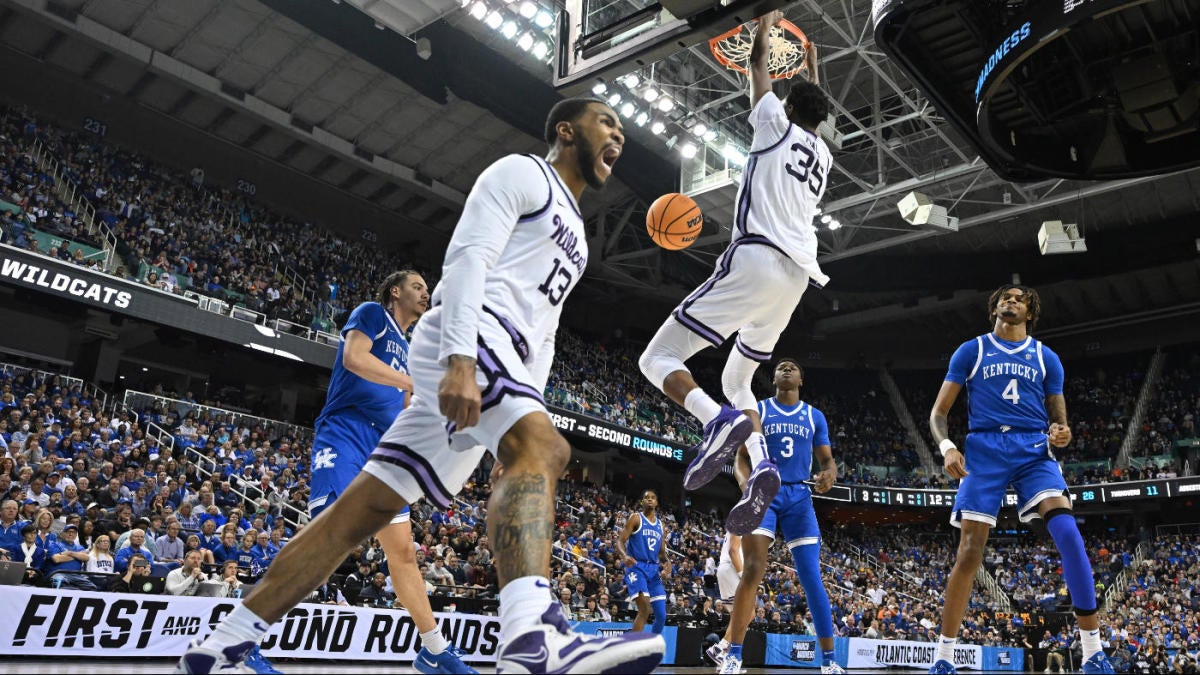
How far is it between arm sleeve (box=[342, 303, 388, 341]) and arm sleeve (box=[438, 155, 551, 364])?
1.86m

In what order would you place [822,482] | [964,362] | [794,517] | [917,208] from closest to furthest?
[964,362] → [822,482] → [794,517] → [917,208]

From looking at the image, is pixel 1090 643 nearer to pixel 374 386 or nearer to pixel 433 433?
pixel 433 433


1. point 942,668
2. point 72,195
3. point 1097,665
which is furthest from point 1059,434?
point 72,195

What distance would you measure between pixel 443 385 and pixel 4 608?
639 centimetres

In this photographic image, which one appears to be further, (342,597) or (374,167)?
(374,167)

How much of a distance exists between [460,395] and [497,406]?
182mm

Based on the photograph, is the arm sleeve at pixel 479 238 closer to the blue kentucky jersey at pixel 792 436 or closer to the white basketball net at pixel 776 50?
the blue kentucky jersey at pixel 792 436

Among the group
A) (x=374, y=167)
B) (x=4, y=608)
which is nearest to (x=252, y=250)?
(x=374, y=167)

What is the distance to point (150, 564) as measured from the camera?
360 inches

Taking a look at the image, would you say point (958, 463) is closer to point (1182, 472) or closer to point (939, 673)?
point (939, 673)

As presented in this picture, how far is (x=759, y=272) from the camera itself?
4504 millimetres

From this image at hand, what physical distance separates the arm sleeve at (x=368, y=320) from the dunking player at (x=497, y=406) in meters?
1.68

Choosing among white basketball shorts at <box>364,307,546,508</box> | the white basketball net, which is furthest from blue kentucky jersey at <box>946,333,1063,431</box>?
the white basketball net

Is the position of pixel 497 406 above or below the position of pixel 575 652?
above
